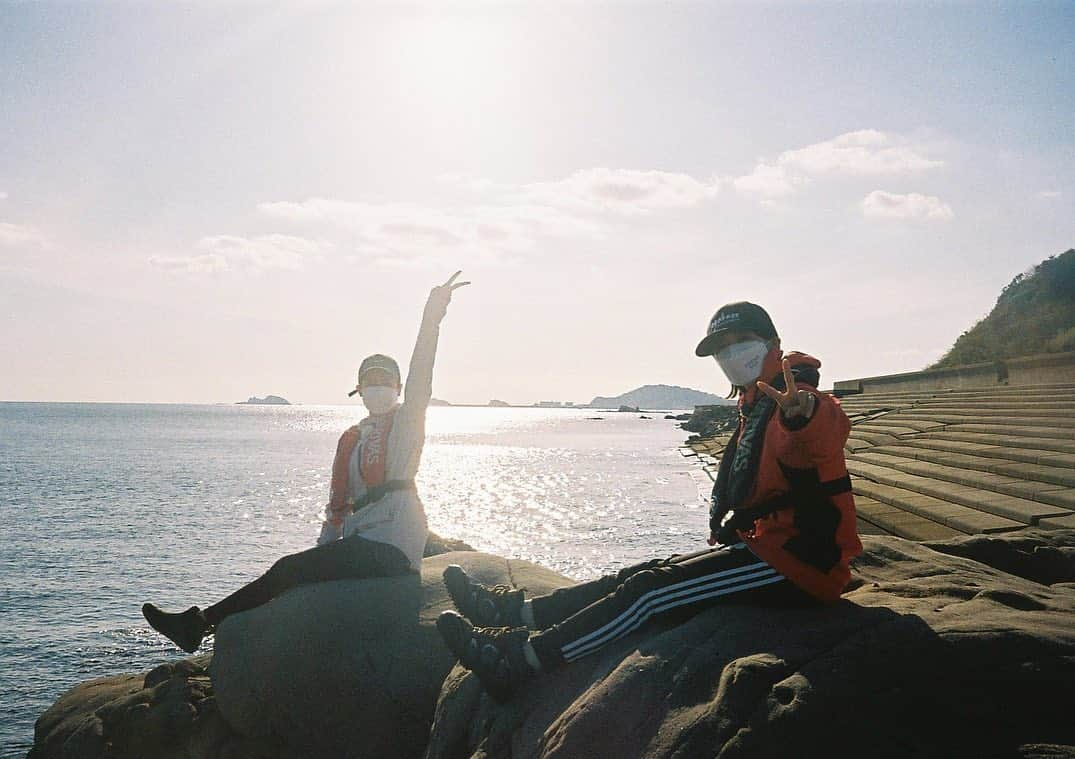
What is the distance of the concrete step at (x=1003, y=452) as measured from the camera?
9562 millimetres

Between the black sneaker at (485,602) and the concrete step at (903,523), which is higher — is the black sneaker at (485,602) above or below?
above

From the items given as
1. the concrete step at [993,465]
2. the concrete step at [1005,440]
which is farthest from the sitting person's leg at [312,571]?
the concrete step at [1005,440]

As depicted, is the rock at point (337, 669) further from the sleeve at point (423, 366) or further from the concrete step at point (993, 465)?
the concrete step at point (993, 465)

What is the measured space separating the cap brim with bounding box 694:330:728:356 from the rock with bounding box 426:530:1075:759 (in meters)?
1.47

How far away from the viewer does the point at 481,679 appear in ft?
13.7

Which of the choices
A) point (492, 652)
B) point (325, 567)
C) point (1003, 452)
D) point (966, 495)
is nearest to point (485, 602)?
point (492, 652)

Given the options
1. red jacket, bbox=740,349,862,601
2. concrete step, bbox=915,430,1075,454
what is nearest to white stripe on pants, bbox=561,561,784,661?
red jacket, bbox=740,349,862,601

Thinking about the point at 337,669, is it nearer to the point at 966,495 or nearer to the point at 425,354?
the point at 425,354

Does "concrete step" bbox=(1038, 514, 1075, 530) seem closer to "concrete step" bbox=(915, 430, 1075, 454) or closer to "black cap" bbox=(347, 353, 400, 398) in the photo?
"concrete step" bbox=(915, 430, 1075, 454)

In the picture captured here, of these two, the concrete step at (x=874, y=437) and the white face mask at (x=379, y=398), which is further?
the concrete step at (x=874, y=437)

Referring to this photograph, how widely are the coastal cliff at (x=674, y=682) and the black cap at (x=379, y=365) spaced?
5.75 feet

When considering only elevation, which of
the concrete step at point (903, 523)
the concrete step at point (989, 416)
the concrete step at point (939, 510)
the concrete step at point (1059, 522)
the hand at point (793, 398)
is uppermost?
the hand at point (793, 398)

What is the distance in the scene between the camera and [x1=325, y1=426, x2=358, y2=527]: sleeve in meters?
6.50

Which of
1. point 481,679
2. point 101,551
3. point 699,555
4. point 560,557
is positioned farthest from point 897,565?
point 101,551
